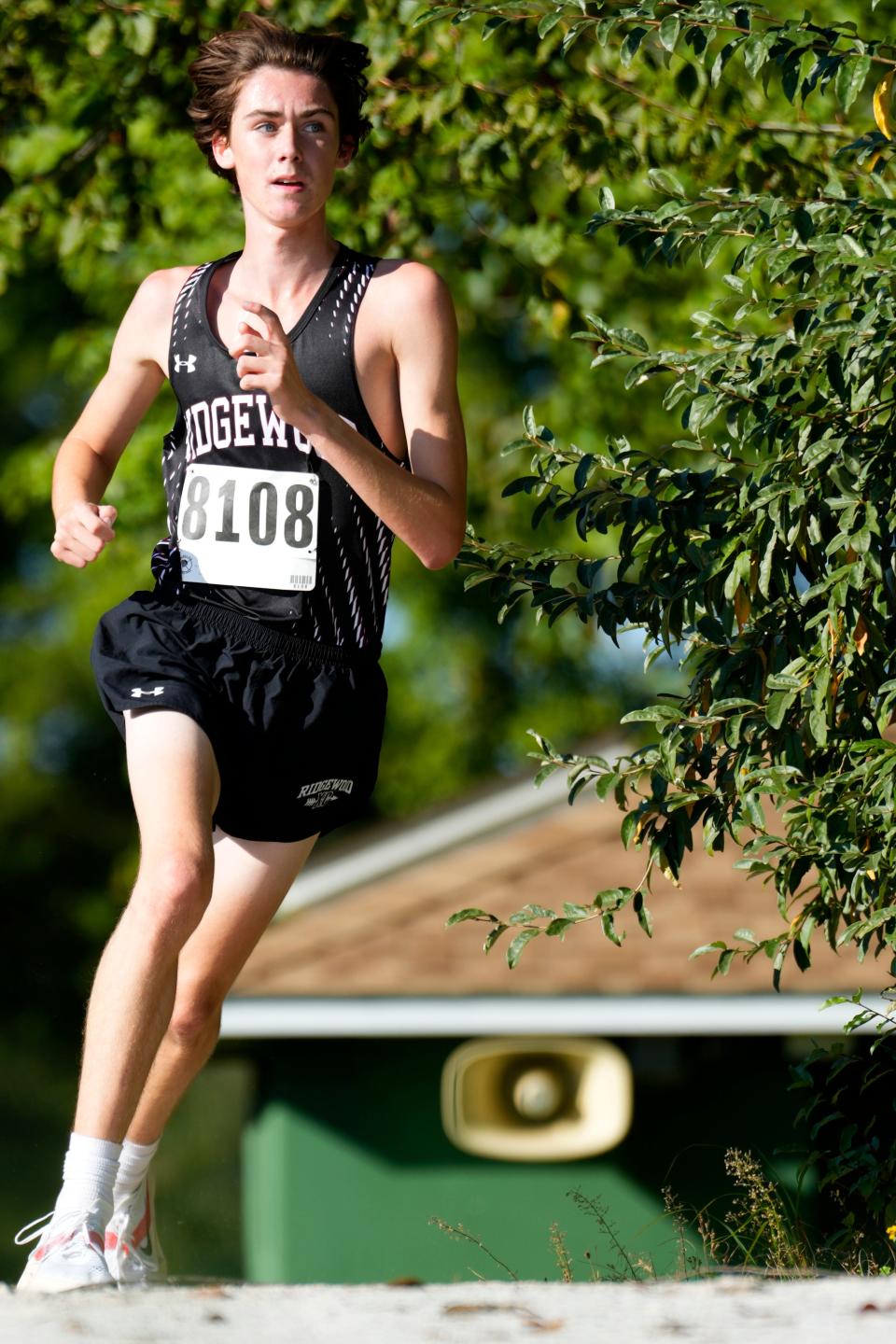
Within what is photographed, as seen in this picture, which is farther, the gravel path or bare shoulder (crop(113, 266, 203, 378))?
bare shoulder (crop(113, 266, 203, 378))

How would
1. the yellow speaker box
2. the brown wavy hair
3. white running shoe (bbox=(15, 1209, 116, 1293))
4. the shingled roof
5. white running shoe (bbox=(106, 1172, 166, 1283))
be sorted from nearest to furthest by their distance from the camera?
white running shoe (bbox=(15, 1209, 116, 1293)), white running shoe (bbox=(106, 1172, 166, 1283)), the brown wavy hair, the shingled roof, the yellow speaker box

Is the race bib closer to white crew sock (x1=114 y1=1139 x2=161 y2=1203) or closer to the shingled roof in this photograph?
white crew sock (x1=114 y1=1139 x2=161 y2=1203)

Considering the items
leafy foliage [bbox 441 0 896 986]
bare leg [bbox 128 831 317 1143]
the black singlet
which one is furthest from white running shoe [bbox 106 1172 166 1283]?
the black singlet

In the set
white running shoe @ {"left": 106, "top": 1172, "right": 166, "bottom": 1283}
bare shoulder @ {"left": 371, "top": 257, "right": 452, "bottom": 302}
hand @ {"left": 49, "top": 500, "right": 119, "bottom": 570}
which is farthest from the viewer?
bare shoulder @ {"left": 371, "top": 257, "right": 452, "bottom": 302}

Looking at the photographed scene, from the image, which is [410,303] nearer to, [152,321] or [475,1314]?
[152,321]

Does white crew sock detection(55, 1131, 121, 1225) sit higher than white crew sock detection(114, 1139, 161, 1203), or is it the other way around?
white crew sock detection(55, 1131, 121, 1225)

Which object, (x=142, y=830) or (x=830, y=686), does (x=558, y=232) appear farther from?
(x=142, y=830)

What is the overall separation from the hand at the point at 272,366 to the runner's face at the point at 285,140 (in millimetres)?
525

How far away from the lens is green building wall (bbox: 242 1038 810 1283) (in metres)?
12.5

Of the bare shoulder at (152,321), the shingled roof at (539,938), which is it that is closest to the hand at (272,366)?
the bare shoulder at (152,321)

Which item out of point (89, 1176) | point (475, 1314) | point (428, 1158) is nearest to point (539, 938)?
point (428, 1158)

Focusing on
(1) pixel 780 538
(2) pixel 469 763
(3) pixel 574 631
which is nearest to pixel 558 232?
(1) pixel 780 538

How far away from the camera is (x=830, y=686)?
4266mm

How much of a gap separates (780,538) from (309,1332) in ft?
6.12
